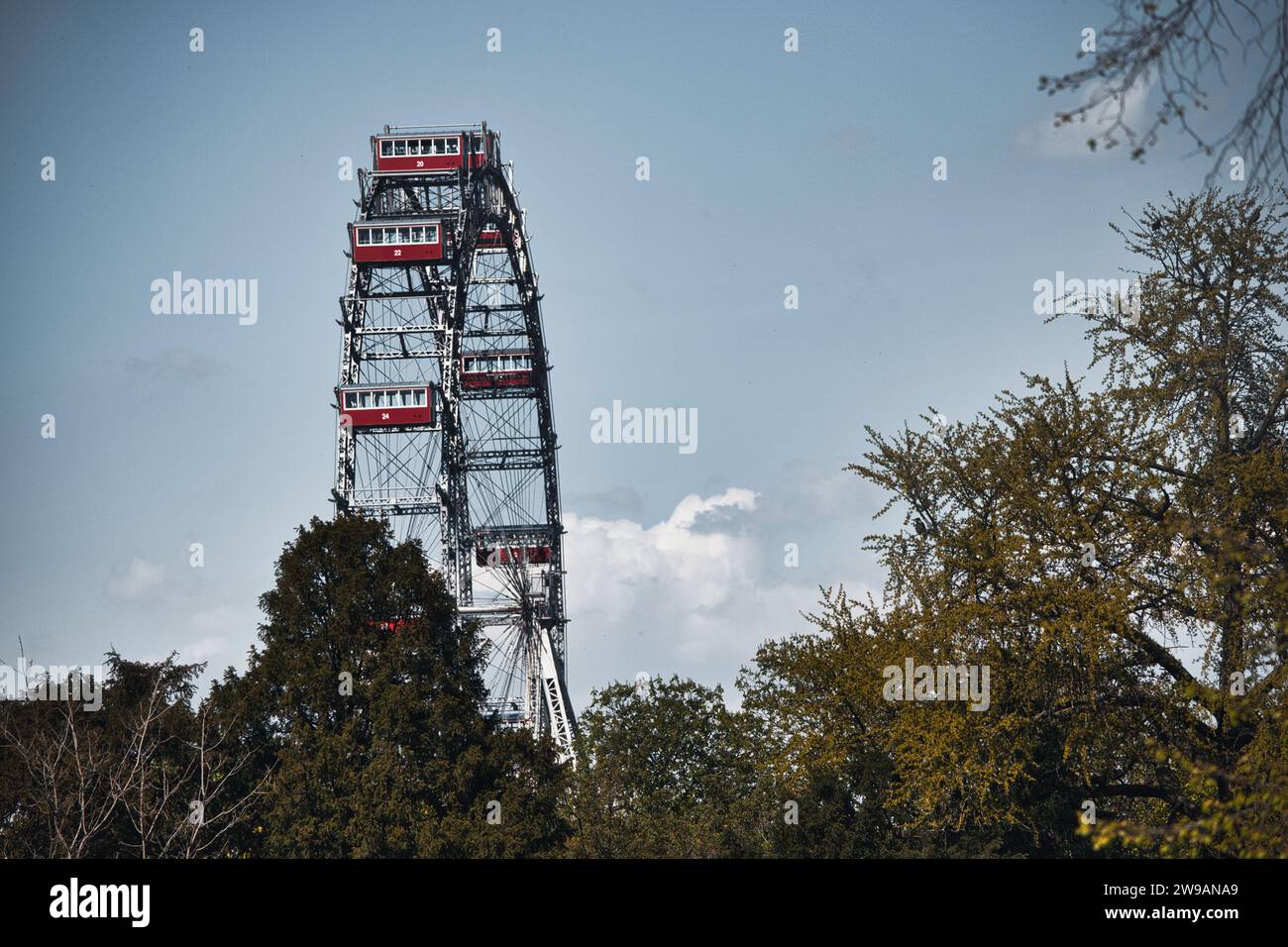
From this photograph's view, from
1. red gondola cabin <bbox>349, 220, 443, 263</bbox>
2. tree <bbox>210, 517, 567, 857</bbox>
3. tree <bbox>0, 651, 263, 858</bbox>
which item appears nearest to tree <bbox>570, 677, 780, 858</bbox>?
tree <bbox>210, 517, 567, 857</bbox>

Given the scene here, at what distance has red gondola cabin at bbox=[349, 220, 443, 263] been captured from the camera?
53219 mm

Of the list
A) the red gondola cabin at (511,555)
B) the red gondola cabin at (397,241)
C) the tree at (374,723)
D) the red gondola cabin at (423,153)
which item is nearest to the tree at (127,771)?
the tree at (374,723)

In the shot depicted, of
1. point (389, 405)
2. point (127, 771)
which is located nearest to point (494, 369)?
point (389, 405)

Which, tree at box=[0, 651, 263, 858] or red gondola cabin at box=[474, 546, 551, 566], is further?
red gondola cabin at box=[474, 546, 551, 566]

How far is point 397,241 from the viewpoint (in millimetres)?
53469

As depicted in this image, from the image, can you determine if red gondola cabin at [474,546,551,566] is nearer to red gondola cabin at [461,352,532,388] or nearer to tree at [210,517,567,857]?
red gondola cabin at [461,352,532,388]

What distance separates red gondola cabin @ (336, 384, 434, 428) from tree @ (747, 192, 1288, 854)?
3055cm

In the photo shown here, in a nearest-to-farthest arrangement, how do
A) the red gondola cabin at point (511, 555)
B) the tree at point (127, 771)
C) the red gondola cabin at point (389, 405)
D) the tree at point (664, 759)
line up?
the tree at point (127, 771), the tree at point (664, 759), the red gondola cabin at point (389, 405), the red gondola cabin at point (511, 555)

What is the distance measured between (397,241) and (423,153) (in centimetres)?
478

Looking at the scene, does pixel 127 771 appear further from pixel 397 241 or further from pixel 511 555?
pixel 397 241

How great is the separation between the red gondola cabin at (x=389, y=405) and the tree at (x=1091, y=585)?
3055cm

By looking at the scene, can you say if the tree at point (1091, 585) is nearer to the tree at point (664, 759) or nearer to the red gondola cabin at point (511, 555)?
the tree at point (664, 759)

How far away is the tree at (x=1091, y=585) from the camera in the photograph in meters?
20.9
